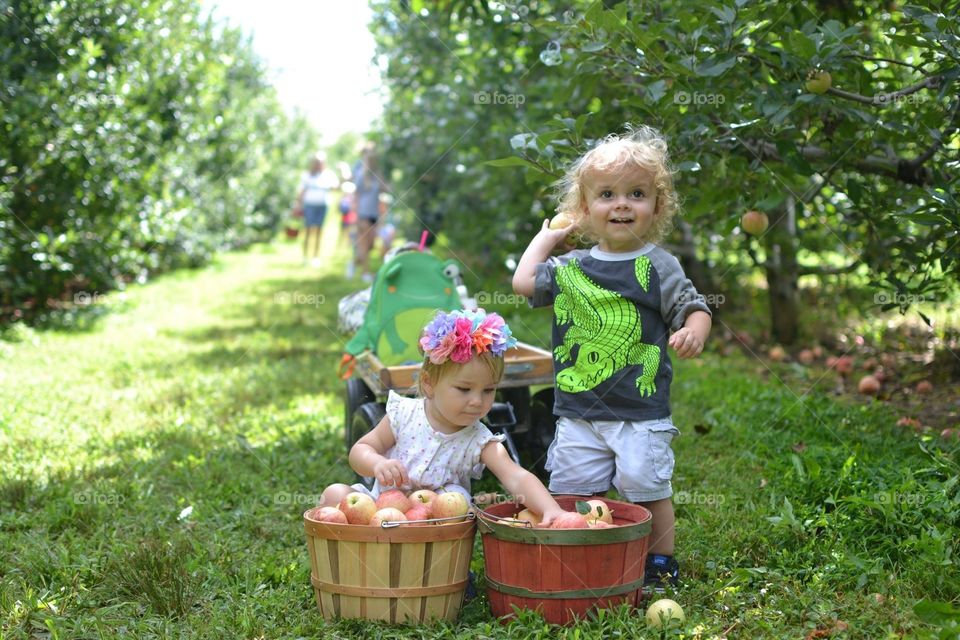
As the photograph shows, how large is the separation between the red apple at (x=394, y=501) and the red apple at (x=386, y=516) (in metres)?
0.10

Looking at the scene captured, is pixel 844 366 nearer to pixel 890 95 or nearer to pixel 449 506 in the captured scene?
pixel 890 95

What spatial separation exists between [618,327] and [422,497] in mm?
860

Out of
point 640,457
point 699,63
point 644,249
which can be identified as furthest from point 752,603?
point 699,63

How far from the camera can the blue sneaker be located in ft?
10.2

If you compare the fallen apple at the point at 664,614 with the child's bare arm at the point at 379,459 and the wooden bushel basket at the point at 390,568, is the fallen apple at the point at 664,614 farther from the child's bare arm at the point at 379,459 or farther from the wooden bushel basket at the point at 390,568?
the child's bare arm at the point at 379,459

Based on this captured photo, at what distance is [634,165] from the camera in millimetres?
3143

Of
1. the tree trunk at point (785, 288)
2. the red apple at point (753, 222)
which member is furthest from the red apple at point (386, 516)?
the tree trunk at point (785, 288)

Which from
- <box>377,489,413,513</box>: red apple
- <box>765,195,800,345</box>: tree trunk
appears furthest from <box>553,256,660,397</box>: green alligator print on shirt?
<box>765,195,800,345</box>: tree trunk

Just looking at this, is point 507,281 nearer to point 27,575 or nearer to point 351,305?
point 351,305

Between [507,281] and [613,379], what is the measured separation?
6.56 m

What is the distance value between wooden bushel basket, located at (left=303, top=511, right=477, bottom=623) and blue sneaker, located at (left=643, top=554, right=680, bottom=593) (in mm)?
640

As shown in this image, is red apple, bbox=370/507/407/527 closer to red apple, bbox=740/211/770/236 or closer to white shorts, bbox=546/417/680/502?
white shorts, bbox=546/417/680/502

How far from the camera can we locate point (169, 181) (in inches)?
428

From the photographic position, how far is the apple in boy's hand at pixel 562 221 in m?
3.42
